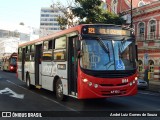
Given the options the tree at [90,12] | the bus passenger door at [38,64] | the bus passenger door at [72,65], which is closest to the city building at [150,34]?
the tree at [90,12]

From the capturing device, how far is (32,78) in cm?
1822

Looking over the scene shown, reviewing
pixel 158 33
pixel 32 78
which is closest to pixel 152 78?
pixel 158 33

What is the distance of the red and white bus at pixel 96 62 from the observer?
11445mm

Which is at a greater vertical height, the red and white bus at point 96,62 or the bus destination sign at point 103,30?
the bus destination sign at point 103,30

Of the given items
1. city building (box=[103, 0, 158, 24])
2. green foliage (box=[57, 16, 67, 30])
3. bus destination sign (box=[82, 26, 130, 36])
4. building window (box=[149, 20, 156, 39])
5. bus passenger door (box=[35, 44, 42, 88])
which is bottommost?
bus passenger door (box=[35, 44, 42, 88])

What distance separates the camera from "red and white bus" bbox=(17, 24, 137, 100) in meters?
11.4

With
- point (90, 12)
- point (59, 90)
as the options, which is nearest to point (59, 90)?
point (59, 90)

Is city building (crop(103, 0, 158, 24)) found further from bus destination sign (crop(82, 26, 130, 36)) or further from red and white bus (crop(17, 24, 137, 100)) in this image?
bus destination sign (crop(82, 26, 130, 36))

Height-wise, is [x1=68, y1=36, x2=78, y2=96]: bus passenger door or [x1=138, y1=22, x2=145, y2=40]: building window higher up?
[x1=138, y1=22, x2=145, y2=40]: building window

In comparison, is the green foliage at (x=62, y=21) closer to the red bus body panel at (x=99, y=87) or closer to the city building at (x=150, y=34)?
the city building at (x=150, y=34)

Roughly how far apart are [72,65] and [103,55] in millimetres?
1547

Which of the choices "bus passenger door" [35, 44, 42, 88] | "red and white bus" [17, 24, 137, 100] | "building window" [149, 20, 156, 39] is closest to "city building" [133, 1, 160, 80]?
"building window" [149, 20, 156, 39]

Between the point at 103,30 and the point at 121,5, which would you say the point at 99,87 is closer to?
the point at 103,30

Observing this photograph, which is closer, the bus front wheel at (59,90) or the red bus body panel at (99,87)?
the red bus body panel at (99,87)
